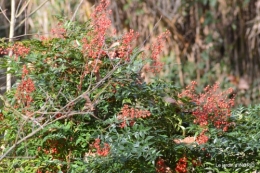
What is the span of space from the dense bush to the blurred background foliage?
5108 mm

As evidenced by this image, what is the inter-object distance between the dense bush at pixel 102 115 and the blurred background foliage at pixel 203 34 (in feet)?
16.8

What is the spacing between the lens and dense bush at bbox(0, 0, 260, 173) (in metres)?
3.01

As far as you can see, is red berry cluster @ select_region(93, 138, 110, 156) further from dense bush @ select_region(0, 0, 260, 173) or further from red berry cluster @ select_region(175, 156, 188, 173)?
red berry cluster @ select_region(175, 156, 188, 173)

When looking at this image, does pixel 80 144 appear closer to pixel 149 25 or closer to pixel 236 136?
pixel 236 136

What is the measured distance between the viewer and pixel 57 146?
10.3 feet

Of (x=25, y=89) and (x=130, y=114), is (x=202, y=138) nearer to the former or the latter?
(x=130, y=114)

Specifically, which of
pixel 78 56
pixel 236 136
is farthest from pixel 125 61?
pixel 236 136

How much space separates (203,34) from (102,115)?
18.7 ft

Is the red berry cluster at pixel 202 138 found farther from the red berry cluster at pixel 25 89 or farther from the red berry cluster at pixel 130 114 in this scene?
the red berry cluster at pixel 25 89

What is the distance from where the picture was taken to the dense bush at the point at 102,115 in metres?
3.01

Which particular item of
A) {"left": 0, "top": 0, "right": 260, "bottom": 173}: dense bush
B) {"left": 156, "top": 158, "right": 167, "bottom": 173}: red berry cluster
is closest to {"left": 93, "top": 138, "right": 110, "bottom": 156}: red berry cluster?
{"left": 0, "top": 0, "right": 260, "bottom": 173}: dense bush

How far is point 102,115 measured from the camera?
3219mm

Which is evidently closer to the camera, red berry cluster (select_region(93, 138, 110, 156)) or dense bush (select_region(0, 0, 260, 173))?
red berry cluster (select_region(93, 138, 110, 156))

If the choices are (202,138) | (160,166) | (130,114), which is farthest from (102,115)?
(202,138)
